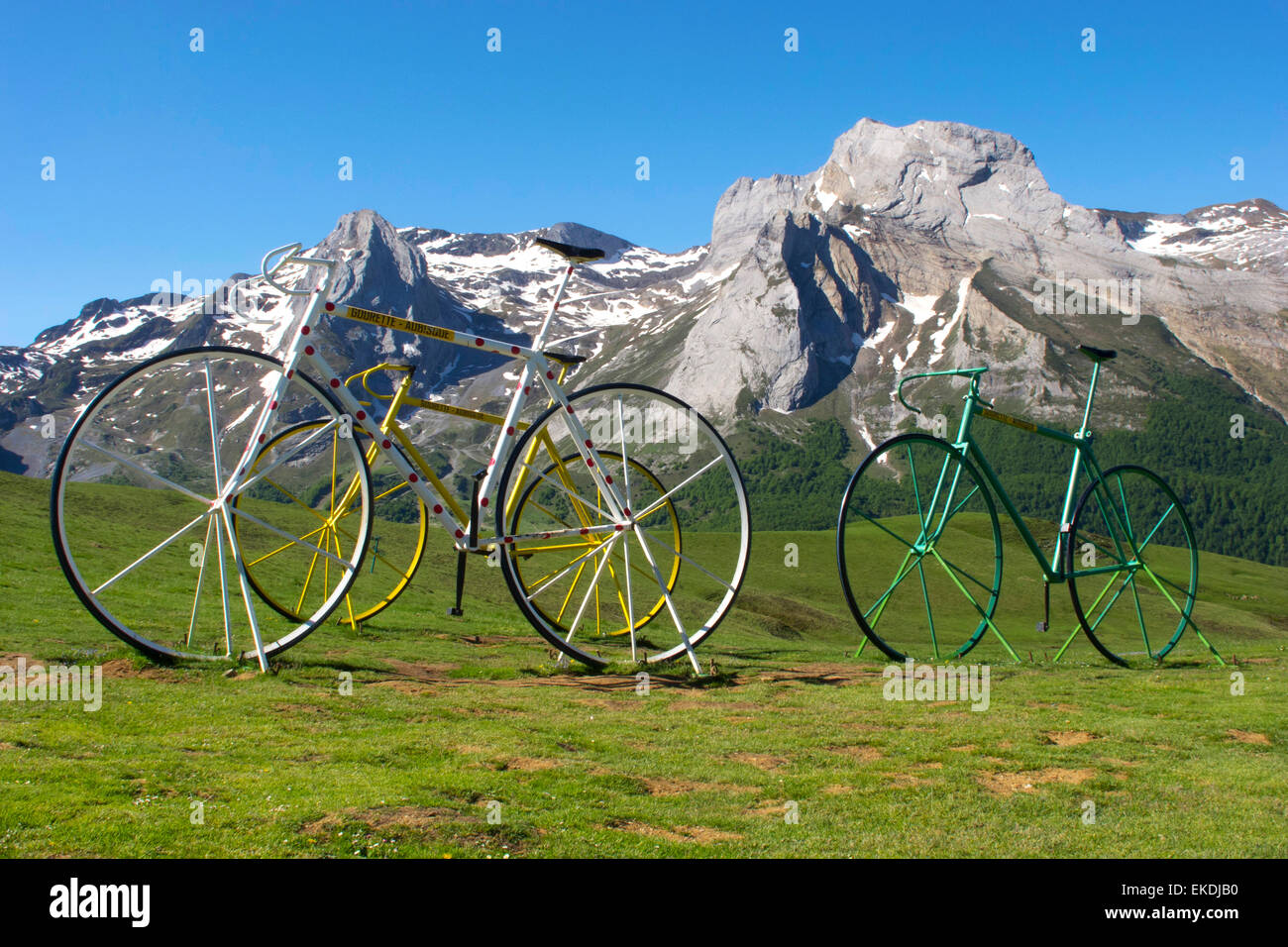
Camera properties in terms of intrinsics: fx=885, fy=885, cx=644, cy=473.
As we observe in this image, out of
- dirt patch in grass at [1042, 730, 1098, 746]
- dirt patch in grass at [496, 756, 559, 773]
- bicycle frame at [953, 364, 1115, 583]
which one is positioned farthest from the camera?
bicycle frame at [953, 364, 1115, 583]

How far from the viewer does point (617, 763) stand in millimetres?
9039

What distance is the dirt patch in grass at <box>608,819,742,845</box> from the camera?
695 cm

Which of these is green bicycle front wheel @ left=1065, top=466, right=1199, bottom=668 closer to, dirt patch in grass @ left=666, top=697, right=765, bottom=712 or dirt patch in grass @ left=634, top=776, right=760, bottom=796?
dirt patch in grass @ left=666, top=697, right=765, bottom=712

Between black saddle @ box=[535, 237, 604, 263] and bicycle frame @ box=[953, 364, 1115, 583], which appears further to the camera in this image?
bicycle frame @ box=[953, 364, 1115, 583]

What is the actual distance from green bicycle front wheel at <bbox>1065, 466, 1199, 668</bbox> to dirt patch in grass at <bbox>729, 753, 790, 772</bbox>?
863 cm

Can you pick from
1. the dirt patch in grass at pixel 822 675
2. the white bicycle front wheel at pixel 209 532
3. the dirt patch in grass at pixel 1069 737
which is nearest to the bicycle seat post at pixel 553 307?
the white bicycle front wheel at pixel 209 532

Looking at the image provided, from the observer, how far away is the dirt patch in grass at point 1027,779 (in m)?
8.43

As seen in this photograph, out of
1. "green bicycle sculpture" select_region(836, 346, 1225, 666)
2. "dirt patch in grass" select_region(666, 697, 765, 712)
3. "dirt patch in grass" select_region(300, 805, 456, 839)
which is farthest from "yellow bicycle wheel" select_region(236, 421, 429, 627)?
"green bicycle sculpture" select_region(836, 346, 1225, 666)

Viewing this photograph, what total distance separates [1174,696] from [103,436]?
16425 millimetres

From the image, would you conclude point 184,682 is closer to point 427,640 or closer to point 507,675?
point 507,675

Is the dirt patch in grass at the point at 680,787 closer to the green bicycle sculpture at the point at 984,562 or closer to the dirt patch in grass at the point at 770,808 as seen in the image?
the dirt patch in grass at the point at 770,808

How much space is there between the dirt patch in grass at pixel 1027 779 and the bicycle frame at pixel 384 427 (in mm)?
6317
